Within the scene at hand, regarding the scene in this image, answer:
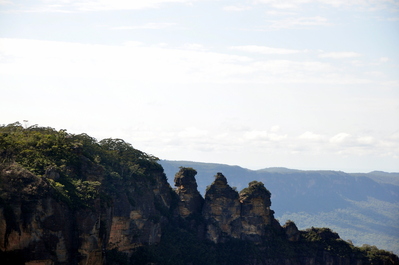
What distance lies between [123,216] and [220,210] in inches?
974

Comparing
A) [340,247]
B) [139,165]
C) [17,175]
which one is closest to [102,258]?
[17,175]

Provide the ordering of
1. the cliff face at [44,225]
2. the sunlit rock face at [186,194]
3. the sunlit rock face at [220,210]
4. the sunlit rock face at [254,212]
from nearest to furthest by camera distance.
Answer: the cliff face at [44,225]
the sunlit rock face at [186,194]
the sunlit rock face at [220,210]
the sunlit rock face at [254,212]

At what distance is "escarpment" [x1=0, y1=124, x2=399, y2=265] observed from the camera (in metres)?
52.5

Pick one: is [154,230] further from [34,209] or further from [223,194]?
[34,209]

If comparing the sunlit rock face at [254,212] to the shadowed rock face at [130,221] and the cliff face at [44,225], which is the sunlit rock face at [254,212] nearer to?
the shadowed rock face at [130,221]

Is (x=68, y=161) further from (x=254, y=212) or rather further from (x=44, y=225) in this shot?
(x=254, y=212)

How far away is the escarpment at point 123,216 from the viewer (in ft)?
172

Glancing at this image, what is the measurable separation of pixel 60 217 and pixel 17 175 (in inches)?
174

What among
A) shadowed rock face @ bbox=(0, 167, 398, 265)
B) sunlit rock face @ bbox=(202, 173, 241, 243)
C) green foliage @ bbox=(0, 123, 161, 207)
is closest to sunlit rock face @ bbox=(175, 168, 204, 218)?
shadowed rock face @ bbox=(0, 167, 398, 265)

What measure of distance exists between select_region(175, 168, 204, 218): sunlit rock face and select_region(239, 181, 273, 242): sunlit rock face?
21.7 feet

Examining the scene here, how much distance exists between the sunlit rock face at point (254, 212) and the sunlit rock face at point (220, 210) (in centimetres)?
114

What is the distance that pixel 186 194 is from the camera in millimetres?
98438

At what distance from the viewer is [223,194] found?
99625mm

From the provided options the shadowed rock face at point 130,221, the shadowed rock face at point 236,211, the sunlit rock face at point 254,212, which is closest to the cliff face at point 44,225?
the shadowed rock face at point 130,221
